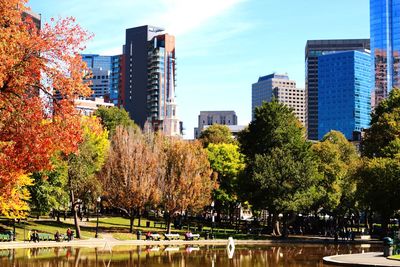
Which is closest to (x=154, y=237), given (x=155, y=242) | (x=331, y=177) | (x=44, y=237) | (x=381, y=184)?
(x=155, y=242)

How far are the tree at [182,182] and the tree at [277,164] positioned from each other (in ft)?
22.5

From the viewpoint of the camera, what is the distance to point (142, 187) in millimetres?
79312

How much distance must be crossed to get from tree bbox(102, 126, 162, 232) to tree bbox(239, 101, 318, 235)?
1273cm

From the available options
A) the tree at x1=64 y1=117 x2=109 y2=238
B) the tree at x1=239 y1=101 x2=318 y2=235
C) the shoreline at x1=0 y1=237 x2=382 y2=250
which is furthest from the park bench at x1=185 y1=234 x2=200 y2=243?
the tree at x1=64 y1=117 x2=109 y2=238

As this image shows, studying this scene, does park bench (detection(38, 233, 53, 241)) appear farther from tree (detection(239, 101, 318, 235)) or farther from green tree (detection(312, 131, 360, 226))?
green tree (detection(312, 131, 360, 226))

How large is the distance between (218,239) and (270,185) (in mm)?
9737

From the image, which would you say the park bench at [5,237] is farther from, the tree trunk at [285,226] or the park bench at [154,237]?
the tree trunk at [285,226]

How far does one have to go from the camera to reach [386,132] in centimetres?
8612

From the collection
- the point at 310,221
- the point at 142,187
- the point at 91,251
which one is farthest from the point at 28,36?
the point at 310,221

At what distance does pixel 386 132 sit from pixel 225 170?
97.8 feet

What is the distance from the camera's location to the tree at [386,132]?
263 feet

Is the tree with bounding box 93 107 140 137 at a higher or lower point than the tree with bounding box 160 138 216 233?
higher

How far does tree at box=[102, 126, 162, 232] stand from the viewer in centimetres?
7962

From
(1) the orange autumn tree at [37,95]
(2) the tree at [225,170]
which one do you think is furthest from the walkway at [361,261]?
(2) the tree at [225,170]
